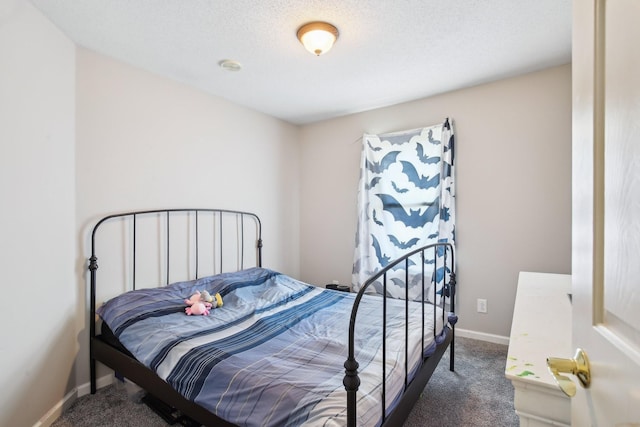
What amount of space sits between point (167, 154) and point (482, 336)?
127 inches

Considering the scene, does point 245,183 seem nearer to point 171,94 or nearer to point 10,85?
point 171,94

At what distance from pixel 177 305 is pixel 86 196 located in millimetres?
977

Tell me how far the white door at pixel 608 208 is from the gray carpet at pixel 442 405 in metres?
1.34

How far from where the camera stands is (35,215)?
1.71 metres

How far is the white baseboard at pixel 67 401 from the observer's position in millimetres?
1751

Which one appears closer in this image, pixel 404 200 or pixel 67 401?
pixel 67 401

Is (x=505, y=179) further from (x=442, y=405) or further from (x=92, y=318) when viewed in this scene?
(x=92, y=318)

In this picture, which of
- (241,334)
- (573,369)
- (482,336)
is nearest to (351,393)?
(573,369)

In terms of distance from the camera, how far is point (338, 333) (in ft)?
5.84

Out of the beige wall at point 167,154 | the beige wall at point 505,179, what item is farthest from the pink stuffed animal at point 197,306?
the beige wall at point 505,179

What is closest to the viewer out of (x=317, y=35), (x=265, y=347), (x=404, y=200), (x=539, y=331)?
(x=539, y=331)

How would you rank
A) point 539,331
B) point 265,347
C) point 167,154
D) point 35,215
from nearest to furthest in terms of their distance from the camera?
1. point 539,331
2. point 265,347
3. point 35,215
4. point 167,154

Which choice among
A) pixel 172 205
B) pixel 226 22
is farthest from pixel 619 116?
pixel 172 205

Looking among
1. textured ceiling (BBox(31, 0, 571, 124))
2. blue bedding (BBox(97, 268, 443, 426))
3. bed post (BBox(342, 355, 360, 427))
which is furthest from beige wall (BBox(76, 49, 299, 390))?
bed post (BBox(342, 355, 360, 427))
